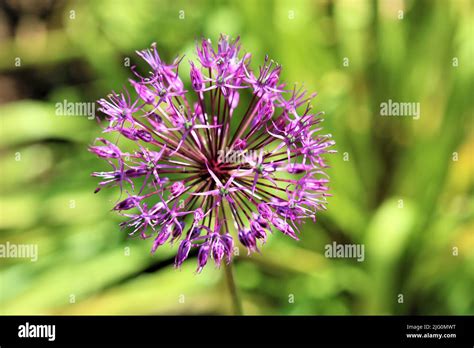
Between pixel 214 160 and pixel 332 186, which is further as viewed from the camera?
pixel 332 186

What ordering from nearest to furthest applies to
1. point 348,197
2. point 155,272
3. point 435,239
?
point 435,239
point 348,197
point 155,272

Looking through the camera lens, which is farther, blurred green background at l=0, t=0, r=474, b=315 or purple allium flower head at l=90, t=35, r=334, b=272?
blurred green background at l=0, t=0, r=474, b=315

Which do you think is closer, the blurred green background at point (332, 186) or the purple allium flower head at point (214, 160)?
the purple allium flower head at point (214, 160)
